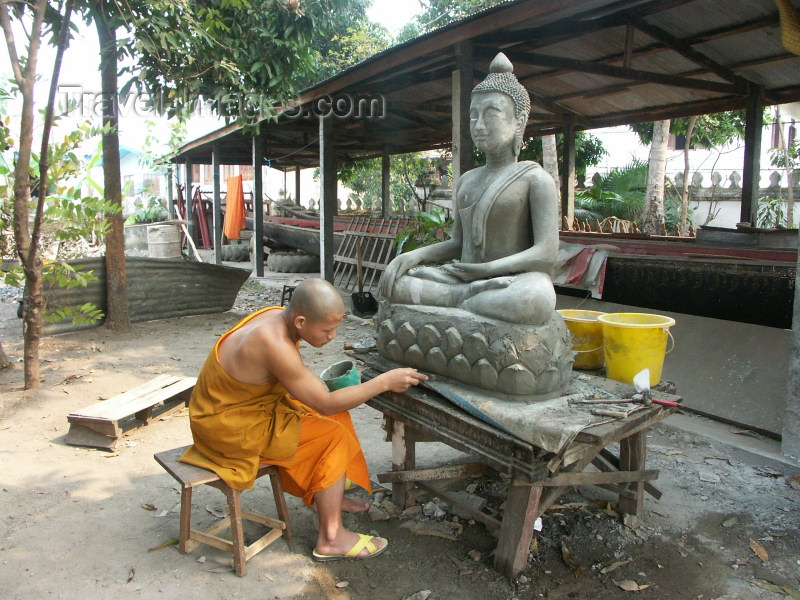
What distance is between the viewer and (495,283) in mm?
2543

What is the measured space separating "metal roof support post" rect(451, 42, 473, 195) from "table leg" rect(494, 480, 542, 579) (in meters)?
3.56

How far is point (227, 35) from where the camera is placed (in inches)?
254

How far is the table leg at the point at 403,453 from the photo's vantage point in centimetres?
293

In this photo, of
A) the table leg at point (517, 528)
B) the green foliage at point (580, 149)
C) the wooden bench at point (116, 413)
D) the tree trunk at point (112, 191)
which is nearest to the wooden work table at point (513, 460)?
the table leg at point (517, 528)

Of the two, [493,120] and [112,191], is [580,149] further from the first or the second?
[493,120]

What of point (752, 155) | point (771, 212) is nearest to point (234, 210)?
point (752, 155)

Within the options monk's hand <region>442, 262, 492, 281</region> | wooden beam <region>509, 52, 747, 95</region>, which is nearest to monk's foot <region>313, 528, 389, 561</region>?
monk's hand <region>442, 262, 492, 281</region>

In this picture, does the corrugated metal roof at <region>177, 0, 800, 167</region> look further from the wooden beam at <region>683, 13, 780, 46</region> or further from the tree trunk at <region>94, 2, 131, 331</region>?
the tree trunk at <region>94, 2, 131, 331</region>

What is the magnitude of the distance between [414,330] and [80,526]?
1868 millimetres

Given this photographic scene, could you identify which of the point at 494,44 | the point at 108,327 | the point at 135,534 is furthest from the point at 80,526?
the point at 494,44

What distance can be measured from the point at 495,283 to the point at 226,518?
5.54ft

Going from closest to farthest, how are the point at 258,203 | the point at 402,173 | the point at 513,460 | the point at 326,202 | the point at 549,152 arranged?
the point at 513,460 < the point at 326,202 < the point at 258,203 < the point at 549,152 < the point at 402,173

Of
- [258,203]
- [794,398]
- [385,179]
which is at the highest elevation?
[385,179]

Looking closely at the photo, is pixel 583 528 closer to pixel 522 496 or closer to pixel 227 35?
pixel 522 496
